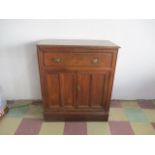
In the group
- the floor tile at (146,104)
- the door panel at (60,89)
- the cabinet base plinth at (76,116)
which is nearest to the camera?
the door panel at (60,89)

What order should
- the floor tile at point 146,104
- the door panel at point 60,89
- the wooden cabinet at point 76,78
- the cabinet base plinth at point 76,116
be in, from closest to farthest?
the wooden cabinet at point 76,78 < the door panel at point 60,89 < the cabinet base plinth at point 76,116 < the floor tile at point 146,104

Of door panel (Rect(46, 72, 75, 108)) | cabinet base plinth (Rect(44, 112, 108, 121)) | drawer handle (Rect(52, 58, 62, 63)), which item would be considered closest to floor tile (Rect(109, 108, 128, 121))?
cabinet base plinth (Rect(44, 112, 108, 121))

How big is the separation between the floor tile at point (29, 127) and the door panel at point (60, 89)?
0.97 feet

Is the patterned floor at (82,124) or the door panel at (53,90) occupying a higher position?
the door panel at (53,90)

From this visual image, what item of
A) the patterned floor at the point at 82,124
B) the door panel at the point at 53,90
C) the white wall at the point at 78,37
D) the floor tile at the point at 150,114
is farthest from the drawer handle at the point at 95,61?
the floor tile at the point at 150,114

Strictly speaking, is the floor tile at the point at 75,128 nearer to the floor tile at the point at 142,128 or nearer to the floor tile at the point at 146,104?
the floor tile at the point at 142,128

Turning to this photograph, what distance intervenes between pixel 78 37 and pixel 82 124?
1175 millimetres

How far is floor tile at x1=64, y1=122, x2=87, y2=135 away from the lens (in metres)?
1.74

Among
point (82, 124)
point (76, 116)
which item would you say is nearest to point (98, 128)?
point (82, 124)

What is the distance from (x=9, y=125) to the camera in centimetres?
185

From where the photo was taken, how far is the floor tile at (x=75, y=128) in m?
1.74

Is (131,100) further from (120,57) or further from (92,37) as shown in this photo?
(92,37)

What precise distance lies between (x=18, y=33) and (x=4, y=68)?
579 mm

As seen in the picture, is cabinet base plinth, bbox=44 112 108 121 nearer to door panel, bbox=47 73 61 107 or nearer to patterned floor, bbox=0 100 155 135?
patterned floor, bbox=0 100 155 135
